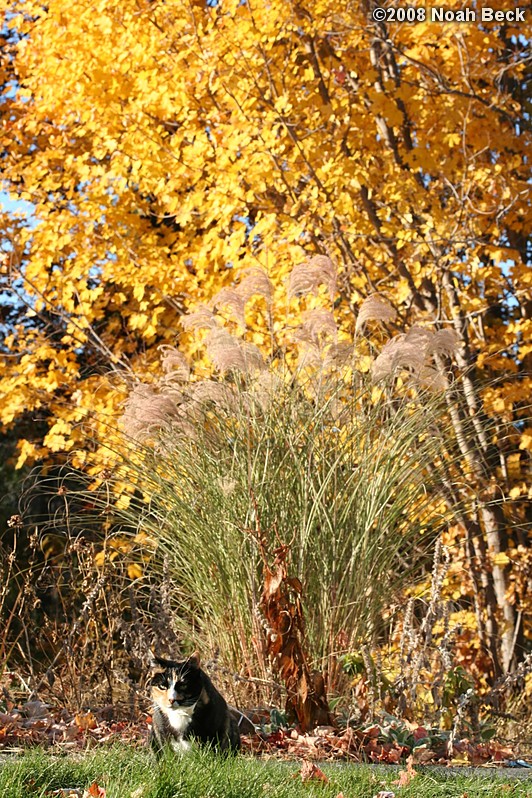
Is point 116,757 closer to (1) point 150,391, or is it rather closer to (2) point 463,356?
(1) point 150,391

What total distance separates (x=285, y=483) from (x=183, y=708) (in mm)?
1602

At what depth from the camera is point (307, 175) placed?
6906 mm

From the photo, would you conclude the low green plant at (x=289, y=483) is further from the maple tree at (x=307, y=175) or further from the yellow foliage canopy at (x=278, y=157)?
the yellow foliage canopy at (x=278, y=157)

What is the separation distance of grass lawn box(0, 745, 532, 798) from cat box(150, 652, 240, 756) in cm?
9

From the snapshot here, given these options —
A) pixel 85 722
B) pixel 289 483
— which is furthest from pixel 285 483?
pixel 85 722

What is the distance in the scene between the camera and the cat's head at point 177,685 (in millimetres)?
3195

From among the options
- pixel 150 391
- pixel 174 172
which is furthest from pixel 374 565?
pixel 174 172

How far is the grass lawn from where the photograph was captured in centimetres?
268

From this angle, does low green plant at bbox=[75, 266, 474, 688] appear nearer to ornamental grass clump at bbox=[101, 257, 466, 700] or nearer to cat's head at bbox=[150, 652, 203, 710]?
ornamental grass clump at bbox=[101, 257, 466, 700]

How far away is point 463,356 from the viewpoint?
691 centimetres

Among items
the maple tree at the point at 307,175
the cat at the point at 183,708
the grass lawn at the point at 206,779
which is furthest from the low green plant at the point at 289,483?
the maple tree at the point at 307,175

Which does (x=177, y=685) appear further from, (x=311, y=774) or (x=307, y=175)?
(x=307, y=175)

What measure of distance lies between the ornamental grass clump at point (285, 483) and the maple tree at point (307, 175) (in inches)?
58.1

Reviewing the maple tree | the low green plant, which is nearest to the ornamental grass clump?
the low green plant
